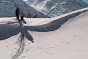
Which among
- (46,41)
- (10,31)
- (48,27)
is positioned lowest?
(48,27)

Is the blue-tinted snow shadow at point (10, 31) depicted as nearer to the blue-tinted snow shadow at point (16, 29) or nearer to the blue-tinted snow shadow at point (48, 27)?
the blue-tinted snow shadow at point (16, 29)

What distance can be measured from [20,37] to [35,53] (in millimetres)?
3373

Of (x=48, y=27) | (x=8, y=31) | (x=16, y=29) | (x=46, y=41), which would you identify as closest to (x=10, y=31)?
(x=8, y=31)

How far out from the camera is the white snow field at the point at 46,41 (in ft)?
19.0

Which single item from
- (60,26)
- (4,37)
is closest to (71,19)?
(60,26)

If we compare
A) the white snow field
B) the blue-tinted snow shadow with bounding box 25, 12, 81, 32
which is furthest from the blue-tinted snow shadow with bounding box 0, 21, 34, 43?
the blue-tinted snow shadow with bounding box 25, 12, 81, 32

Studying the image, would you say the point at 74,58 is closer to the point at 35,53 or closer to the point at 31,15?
the point at 35,53

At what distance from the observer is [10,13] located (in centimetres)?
5831

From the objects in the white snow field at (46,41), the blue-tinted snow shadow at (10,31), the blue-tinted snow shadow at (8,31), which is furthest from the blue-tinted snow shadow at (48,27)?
the blue-tinted snow shadow at (8,31)

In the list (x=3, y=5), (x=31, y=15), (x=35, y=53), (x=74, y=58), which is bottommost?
(x=31, y=15)

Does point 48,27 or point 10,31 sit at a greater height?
point 10,31

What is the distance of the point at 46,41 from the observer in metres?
8.01

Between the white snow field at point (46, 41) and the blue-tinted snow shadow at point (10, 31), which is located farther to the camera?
the blue-tinted snow shadow at point (10, 31)

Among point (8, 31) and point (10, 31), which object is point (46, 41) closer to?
point (10, 31)
